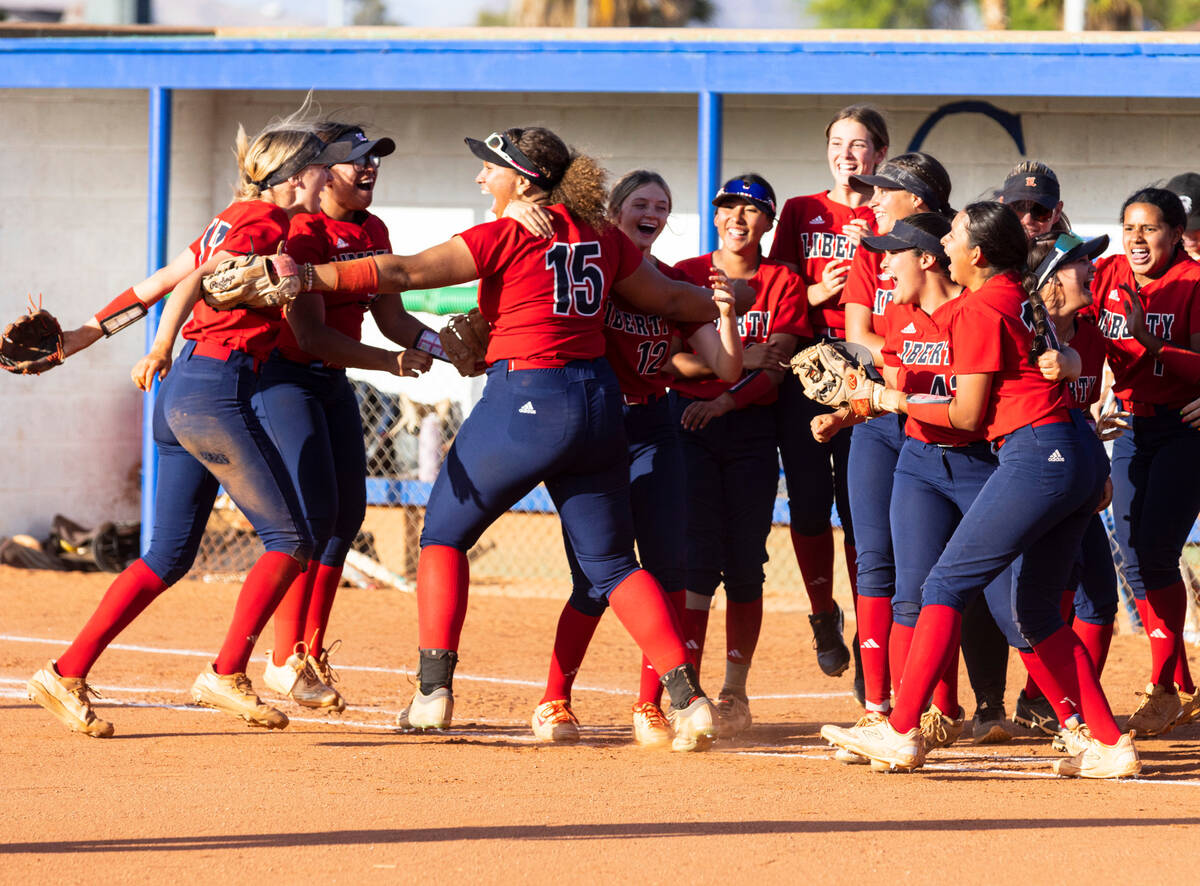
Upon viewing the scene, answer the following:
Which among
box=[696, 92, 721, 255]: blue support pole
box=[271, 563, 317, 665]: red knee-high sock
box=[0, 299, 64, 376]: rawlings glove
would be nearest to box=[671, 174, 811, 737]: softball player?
box=[271, 563, 317, 665]: red knee-high sock

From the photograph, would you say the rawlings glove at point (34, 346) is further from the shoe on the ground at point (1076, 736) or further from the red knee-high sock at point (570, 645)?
the shoe on the ground at point (1076, 736)

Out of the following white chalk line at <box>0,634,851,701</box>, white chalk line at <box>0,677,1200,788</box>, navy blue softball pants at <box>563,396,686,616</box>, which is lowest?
white chalk line at <box>0,634,851,701</box>

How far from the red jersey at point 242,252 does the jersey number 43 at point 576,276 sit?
99 cm

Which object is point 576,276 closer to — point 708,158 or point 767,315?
point 767,315

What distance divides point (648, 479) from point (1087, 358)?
1.55m

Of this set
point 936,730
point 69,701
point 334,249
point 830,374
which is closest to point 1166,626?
point 936,730

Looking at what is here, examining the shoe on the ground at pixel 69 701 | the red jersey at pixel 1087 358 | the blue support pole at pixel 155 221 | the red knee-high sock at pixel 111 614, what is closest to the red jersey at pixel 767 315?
the red jersey at pixel 1087 358

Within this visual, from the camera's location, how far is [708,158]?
1006cm

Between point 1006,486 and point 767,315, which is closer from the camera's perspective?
point 1006,486

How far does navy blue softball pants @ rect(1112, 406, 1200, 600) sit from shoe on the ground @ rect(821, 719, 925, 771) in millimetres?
1606

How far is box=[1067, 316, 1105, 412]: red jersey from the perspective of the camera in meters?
5.12

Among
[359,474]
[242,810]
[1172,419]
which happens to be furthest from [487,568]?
[242,810]

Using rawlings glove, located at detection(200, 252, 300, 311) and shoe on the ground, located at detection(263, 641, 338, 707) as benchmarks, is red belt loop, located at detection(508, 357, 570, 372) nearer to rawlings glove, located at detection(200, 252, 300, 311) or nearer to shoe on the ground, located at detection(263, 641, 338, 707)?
rawlings glove, located at detection(200, 252, 300, 311)

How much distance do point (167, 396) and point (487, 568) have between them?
611 centimetres
